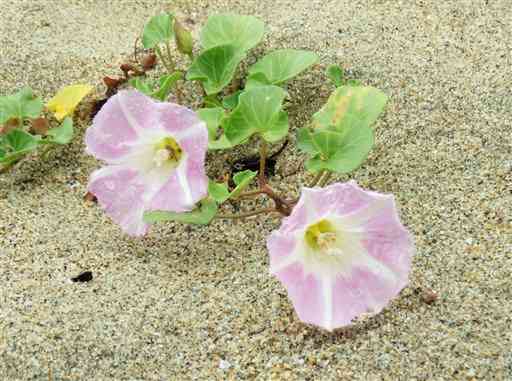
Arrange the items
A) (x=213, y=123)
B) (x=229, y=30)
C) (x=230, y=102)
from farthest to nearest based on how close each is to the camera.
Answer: (x=229, y=30), (x=230, y=102), (x=213, y=123)

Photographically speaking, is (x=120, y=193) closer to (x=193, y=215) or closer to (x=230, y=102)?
(x=193, y=215)

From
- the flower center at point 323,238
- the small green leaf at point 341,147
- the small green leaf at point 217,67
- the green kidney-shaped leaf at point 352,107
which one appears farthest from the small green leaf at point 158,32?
the flower center at point 323,238

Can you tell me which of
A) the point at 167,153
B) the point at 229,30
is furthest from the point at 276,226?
the point at 229,30

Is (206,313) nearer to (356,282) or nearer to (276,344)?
(276,344)

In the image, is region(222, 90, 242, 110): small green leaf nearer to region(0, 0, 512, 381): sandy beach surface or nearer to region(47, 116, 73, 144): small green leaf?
region(0, 0, 512, 381): sandy beach surface

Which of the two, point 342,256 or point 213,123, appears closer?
point 342,256

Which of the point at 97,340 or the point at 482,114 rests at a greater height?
the point at 482,114

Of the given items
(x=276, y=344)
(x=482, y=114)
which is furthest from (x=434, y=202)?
(x=276, y=344)
